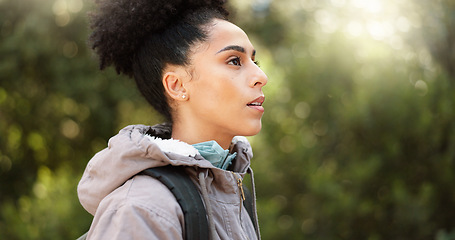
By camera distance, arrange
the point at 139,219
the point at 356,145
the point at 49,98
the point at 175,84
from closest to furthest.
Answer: the point at 139,219 → the point at 175,84 → the point at 356,145 → the point at 49,98

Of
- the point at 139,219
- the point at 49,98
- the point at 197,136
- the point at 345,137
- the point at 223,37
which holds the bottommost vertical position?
the point at 139,219

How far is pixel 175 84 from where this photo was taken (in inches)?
66.3

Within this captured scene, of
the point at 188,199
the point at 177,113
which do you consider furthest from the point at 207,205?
the point at 177,113

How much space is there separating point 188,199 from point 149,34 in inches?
28.3

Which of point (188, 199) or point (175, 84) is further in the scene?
point (175, 84)

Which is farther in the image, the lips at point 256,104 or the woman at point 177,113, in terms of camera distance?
the lips at point 256,104

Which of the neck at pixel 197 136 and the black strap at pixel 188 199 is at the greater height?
the neck at pixel 197 136

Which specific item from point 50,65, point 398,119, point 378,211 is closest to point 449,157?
point 398,119

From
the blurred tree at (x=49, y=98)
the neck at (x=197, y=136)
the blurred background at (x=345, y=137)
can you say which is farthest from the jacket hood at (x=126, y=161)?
the blurred tree at (x=49, y=98)

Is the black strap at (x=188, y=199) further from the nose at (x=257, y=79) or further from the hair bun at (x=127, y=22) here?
the hair bun at (x=127, y=22)

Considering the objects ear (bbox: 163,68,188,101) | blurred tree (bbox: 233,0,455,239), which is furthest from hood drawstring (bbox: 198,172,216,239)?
blurred tree (bbox: 233,0,455,239)

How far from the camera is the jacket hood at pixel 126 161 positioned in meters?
1.34

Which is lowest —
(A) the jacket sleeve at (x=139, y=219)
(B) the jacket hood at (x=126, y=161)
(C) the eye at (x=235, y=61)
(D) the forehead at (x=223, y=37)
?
(A) the jacket sleeve at (x=139, y=219)

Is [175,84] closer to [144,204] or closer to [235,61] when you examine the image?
[235,61]
